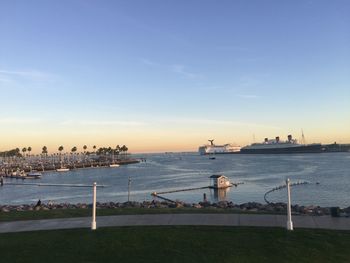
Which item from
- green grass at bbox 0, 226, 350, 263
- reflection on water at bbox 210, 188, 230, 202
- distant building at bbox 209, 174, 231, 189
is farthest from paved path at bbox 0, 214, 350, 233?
distant building at bbox 209, 174, 231, 189

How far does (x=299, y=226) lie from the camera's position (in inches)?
401

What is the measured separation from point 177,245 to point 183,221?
95.9 inches

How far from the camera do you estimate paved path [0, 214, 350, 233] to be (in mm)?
10594

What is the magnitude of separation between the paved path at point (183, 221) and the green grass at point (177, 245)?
700mm

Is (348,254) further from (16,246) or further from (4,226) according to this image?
(4,226)

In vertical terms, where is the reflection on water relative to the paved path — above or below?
below

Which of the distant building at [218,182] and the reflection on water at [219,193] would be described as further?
the distant building at [218,182]

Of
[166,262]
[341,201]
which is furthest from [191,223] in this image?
[341,201]

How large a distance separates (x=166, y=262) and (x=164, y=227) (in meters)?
2.58

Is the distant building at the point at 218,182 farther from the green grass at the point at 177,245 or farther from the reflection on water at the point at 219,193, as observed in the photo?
the green grass at the point at 177,245

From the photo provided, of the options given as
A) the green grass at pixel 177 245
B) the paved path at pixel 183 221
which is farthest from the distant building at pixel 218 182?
the green grass at pixel 177 245

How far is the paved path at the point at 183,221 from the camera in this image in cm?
1059

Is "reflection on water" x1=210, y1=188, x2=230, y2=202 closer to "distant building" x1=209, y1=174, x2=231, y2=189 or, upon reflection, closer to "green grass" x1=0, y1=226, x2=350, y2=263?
"distant building" x1=209, y1=174, x2=231, y2=189

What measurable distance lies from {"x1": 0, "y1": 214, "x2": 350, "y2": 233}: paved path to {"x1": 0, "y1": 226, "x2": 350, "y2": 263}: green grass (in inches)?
27.6
